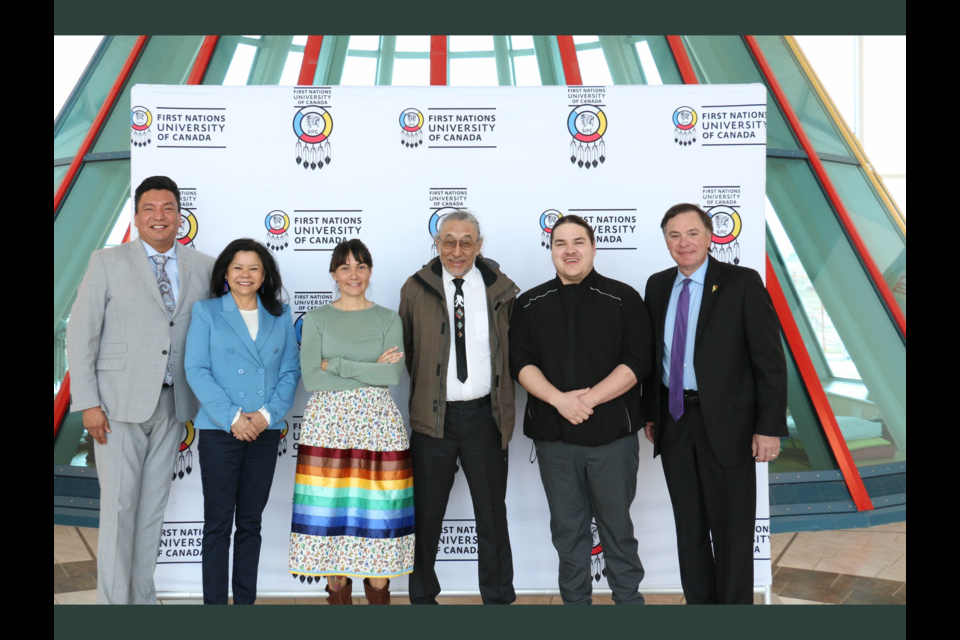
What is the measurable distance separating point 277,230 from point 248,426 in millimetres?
1159

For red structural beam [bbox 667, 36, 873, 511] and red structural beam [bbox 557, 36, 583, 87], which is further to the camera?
red structural beam [bbox 557, 36, 583, 87]

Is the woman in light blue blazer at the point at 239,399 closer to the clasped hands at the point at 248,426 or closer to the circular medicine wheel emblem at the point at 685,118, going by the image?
the clasped hands at the point at 248,426

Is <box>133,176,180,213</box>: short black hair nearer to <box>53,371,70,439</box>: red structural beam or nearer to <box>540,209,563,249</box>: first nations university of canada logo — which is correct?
<box>540,209,563,249</box>: first nations university of canada logo

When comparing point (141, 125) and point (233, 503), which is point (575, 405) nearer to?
point (233, 503)

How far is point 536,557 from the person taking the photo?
3168 mm

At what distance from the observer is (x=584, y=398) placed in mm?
2477

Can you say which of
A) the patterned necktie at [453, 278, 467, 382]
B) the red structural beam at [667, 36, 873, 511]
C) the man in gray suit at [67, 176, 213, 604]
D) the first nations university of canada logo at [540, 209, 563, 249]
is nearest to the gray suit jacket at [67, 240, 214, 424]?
the man in gray suit at [67, 176, 213, 604]

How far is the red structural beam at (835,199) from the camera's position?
470 centimetres

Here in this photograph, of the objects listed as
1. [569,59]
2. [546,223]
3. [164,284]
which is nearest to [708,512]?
[546,223]

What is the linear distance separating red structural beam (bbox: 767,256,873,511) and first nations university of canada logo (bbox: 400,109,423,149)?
9.90ft

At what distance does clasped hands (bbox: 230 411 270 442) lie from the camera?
8.25 feet

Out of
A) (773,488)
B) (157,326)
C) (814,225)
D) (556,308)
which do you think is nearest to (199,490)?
(157,326)

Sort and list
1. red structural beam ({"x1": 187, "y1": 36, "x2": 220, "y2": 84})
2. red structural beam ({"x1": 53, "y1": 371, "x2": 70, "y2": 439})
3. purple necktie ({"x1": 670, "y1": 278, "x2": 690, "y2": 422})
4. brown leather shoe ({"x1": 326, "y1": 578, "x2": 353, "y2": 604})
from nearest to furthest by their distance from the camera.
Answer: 1. purple necktie ({"x1": 670, "y1": 278, "x2": 690, "y2": 422})
2. brown leather shoe ({"x1": 326, "y1": 578, "x2": 353, "y2": 604})
3. red structural beam ({"x1": 53, "y1": 371, "x2": 70, "y2": 439})
4. red structural beam ({"x1": 187, "y1": 36, "x2": 220, "y2": 84})

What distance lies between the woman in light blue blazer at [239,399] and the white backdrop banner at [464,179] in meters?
0.50
